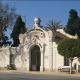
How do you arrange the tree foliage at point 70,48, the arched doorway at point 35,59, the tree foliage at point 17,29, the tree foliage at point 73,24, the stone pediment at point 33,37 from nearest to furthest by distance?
the tree foliage at point 70,48, the stone pediment at point 33,37, the arched doorway at point 35,59, the tree foliage at point 17,29, the tree foliage at point 73,24

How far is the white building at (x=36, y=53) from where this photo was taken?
57438 millimetres

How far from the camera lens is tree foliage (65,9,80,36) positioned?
78.2m

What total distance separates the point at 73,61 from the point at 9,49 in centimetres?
1176

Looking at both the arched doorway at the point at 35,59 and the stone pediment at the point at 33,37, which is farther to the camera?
the arched doorway at the point at 35,59

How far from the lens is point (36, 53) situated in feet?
198

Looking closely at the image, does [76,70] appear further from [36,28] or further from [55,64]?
[36,28]

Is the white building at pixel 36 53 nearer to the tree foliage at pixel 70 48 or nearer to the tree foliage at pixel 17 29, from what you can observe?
the tree foliage at pixel 70 48

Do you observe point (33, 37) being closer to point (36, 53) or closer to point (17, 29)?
point (36, 53)

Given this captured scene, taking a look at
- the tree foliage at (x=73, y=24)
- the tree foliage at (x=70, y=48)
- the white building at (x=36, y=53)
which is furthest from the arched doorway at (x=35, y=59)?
the tree foliage at (x=73, y=24)

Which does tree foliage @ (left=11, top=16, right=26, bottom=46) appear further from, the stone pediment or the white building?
the stone pediment

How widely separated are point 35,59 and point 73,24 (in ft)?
68.5

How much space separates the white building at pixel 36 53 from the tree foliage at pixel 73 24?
14651 mm

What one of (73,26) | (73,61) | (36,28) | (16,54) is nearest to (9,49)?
(16,54)

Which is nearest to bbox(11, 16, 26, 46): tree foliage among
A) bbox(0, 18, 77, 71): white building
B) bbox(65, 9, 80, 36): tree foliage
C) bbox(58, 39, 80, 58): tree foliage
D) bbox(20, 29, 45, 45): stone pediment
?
bbox(65, 9, 80, 36): tree foliage
